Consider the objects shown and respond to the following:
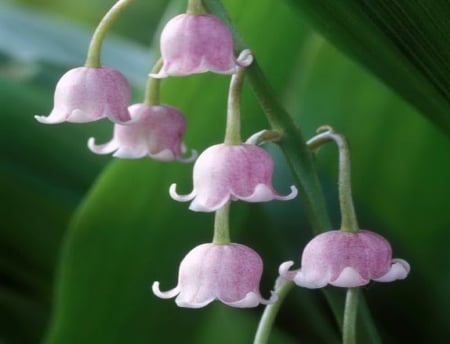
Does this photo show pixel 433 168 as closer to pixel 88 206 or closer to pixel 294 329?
pixel 294 329

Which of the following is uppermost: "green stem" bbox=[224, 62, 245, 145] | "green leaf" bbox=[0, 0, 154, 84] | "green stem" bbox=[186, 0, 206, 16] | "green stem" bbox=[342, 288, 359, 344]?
"green leaf" bbox=[0, 0, 154, 84]

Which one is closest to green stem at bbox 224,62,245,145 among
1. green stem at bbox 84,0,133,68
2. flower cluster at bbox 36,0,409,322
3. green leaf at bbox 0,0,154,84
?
flower cluster at bbox 36,0,409,322

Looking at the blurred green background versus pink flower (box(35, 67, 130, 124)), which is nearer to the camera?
pink flower (box(35, 67, 130, 124))

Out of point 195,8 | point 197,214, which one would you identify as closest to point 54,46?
point 197,214

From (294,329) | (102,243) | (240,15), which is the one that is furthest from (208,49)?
(294,329)

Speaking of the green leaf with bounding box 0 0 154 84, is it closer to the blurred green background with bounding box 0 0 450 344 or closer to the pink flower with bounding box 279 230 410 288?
the blurred green background with bounding box 0 0 450 344

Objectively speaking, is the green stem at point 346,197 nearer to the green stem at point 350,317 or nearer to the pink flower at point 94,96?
the green stem at point 350,317
